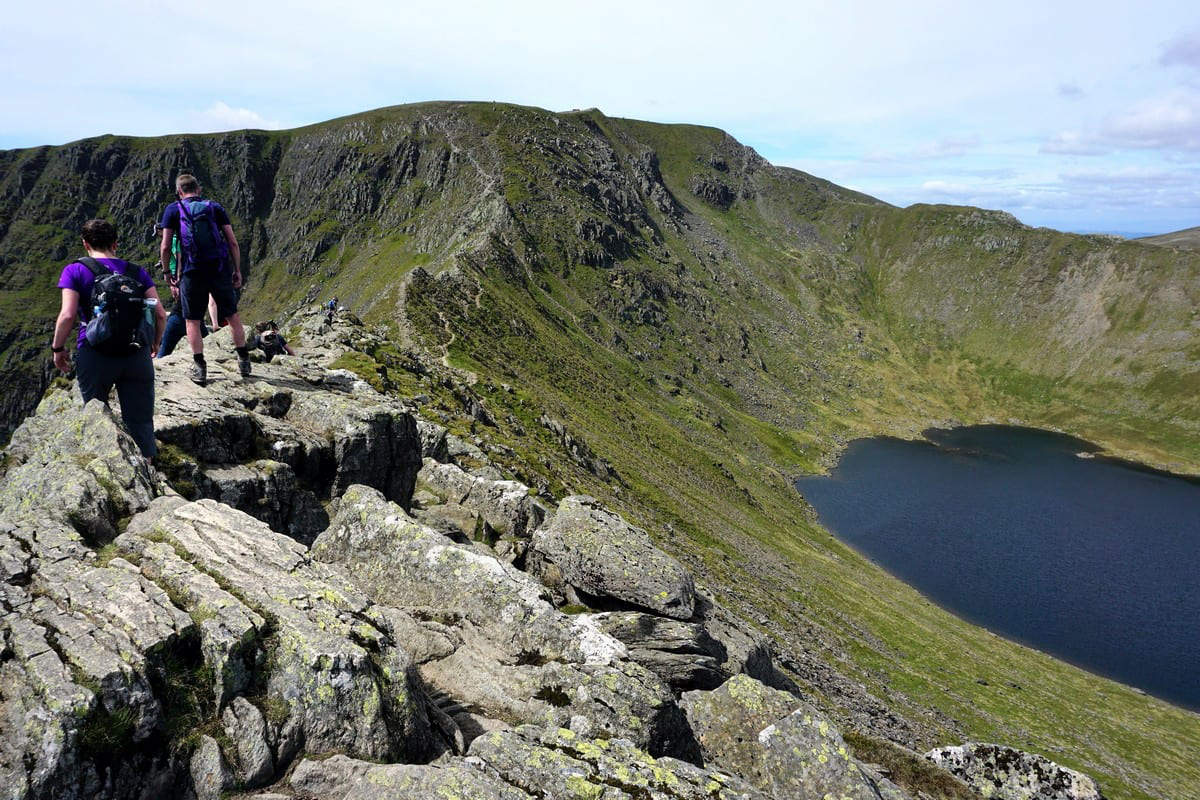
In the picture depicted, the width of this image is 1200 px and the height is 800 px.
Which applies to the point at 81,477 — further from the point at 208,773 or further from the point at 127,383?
the point at 208,773

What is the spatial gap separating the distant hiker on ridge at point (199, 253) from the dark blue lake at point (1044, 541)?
348 feet

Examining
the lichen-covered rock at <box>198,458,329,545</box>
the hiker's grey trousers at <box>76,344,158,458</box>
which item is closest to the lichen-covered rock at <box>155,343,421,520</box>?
the lichen-covered rock at <box>198,458,329,545</box>

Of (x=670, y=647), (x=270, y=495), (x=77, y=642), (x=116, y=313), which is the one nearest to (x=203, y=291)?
(x=116, y=313)

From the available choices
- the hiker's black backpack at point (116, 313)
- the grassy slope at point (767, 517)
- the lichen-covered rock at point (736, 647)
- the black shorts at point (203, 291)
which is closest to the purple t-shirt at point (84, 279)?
the hiker's black backpack at point (116, 313)

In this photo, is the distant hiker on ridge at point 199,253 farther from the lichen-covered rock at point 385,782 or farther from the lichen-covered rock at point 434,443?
the lichen-covered rock at point 434,443

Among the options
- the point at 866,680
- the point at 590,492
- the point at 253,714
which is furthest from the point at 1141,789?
the point at 253,714

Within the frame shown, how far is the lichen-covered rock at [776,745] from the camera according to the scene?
47.1ft

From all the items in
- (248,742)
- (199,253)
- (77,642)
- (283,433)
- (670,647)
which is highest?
(199,253)

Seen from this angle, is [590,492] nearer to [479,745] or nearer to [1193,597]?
[479,745]

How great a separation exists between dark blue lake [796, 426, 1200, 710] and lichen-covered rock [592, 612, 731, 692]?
92.4 meters

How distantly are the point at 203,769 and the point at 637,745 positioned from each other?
27.2 ft

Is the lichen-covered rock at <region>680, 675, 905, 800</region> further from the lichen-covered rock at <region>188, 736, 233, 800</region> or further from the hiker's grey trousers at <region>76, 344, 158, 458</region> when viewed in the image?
the hiker's grey trousers at <region>76, 344, 158, 458</region>

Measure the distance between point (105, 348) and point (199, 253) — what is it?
5051 millimetres

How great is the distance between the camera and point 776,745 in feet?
49.4
